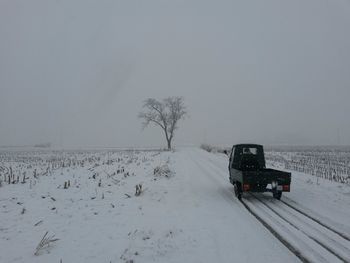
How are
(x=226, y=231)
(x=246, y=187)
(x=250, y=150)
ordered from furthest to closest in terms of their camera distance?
(x=250, y=150)
(x=246, y=187)
(x=226, y=231)

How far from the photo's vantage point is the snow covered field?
23.5ft

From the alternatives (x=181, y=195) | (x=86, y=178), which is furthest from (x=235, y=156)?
(x=86, y=178)

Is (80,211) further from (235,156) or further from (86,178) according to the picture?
(235,156)

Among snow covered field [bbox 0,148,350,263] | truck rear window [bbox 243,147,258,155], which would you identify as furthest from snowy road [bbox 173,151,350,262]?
truck rear window [bbox 243,147,258,155]

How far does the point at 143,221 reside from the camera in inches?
384

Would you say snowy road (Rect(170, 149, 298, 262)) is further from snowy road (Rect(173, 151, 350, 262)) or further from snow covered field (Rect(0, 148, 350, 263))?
snowy road (Rect(173, 151, 350, 262))

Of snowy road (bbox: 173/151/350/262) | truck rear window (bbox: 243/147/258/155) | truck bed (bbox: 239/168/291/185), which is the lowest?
snowy road (bbox: 173/151/350/262)

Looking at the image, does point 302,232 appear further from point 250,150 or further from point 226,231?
point 250,150

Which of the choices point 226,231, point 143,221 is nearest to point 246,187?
point 226,231

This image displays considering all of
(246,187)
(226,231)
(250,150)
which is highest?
(250,150)

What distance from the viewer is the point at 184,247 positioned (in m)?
7.62

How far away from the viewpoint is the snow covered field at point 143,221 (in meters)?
7.17

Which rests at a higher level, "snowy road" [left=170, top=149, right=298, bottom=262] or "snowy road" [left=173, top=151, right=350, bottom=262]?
"snowy road" [left=173, top=151, right=350, bottom=262]

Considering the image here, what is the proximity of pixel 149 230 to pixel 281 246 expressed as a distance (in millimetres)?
3159
